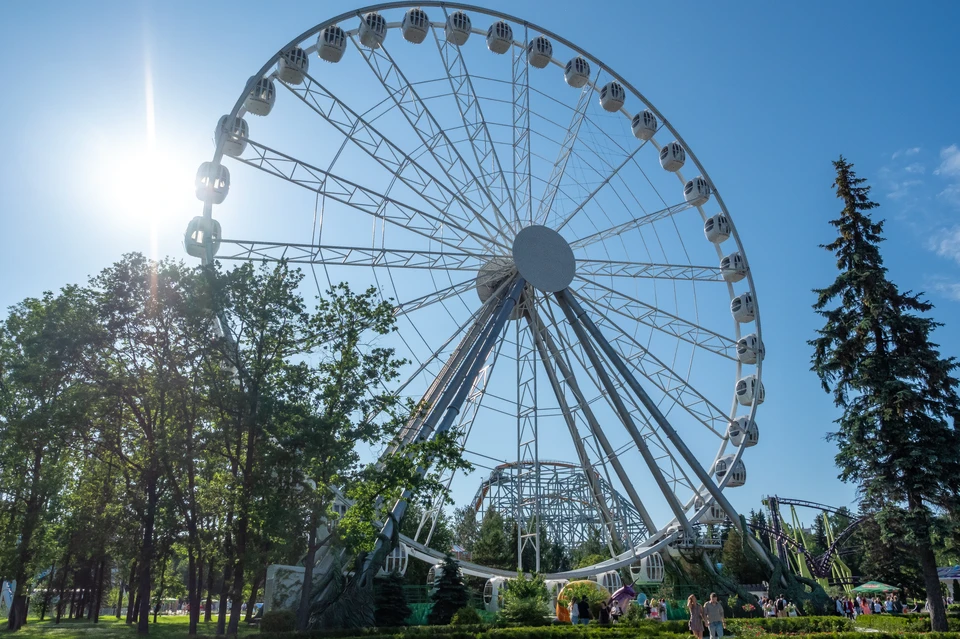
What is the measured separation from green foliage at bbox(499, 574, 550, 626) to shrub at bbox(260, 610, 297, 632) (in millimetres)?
5772

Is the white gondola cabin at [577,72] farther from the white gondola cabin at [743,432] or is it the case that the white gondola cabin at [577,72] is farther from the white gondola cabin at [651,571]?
the white gondola cabin at [651,571]

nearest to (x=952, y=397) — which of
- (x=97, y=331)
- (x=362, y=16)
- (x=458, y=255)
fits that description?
(x=458, y=255)

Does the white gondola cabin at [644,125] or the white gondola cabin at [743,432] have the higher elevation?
the white gondola cabin at [644,125]

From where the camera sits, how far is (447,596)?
67.9 feet

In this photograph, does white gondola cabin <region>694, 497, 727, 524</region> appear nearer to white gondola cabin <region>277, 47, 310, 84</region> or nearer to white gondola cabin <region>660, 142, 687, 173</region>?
white gondola cabin <region>660, 142, 687, 173</region>

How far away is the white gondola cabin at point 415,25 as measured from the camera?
2447 cm

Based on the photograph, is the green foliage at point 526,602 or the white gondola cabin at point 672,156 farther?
the white gondola cabin at point 672,156

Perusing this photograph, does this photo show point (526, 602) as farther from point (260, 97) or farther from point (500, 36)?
point (500, 36)

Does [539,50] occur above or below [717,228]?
above

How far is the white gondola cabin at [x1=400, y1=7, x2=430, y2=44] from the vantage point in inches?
963

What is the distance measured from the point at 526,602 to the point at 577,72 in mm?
20242

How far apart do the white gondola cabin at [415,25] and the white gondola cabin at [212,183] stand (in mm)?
8225

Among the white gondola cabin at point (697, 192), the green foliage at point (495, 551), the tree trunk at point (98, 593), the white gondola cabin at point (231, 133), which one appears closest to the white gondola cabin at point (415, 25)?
the white gondola cabin at point (231, 133)

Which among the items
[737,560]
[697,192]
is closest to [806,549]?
[737,560]
